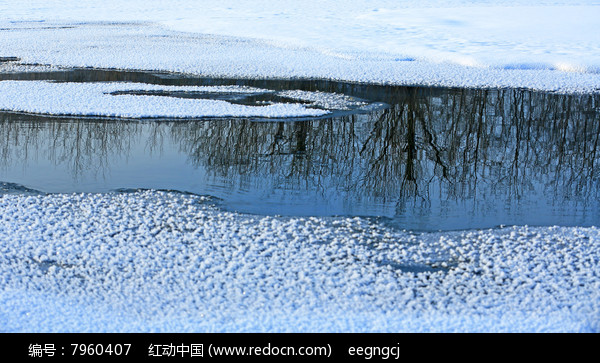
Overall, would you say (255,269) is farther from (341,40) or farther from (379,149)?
(341,40)

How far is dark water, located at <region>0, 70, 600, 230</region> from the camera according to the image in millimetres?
4996

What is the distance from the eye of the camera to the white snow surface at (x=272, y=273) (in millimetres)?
3223

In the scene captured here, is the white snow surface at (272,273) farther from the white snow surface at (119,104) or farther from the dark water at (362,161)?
the white snow surface at (119,104)

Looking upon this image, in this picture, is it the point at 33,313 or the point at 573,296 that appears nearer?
the point at 33,313

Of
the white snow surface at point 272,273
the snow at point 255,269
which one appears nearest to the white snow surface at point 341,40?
the snow at point 255,269

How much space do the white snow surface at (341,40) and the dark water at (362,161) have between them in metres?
2.25

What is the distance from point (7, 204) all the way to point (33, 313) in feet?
5.81

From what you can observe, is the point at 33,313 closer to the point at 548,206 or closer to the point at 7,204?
the point at 7,204

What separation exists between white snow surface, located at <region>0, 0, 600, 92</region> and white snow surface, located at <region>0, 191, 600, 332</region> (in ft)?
19.1

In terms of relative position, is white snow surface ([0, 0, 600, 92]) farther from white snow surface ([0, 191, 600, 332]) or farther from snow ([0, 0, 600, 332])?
white snow surface ([0, 191, 600, 332])

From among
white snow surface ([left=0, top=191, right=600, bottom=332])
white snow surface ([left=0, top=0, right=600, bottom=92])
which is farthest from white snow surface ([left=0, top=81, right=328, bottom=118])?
white snow surface ([left=0, top=191, right=600, bottom=332])

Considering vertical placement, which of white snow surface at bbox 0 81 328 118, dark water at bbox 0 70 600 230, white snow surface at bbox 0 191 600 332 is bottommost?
white snow surface at bbox 0 191 600 332
